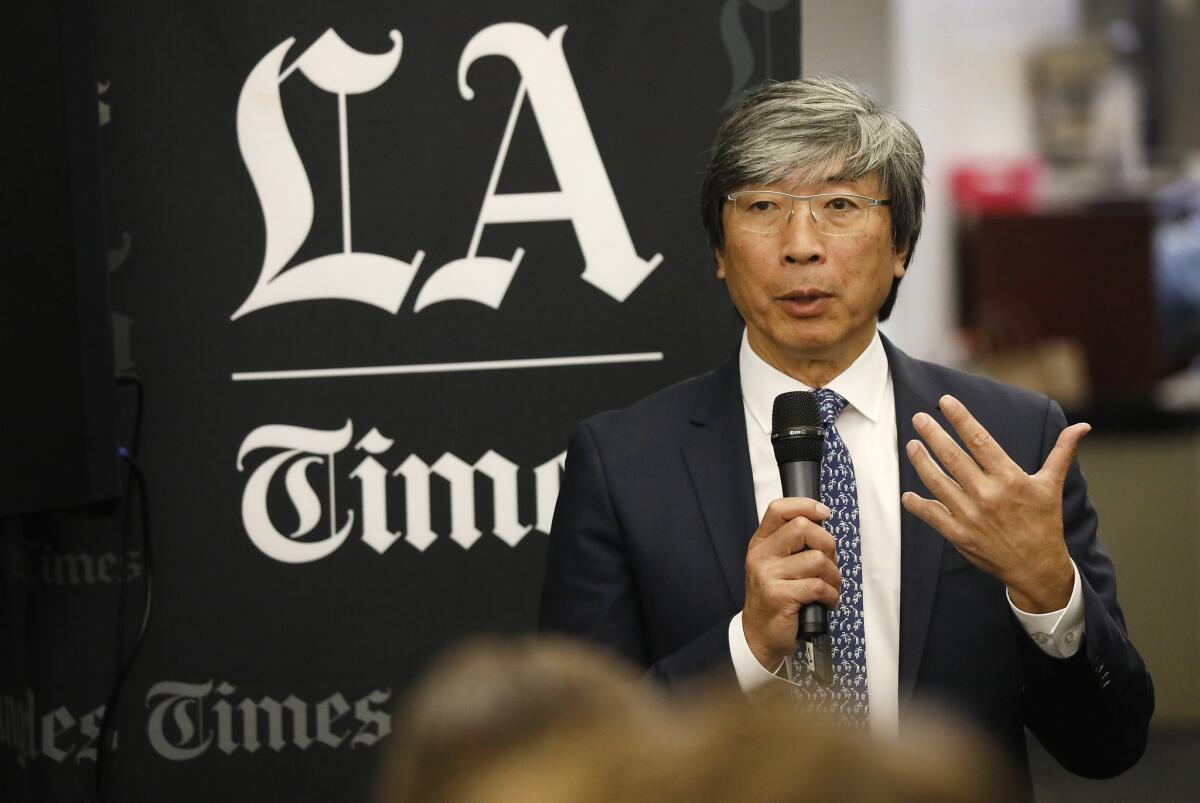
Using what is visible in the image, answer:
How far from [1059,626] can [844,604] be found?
0.26 m

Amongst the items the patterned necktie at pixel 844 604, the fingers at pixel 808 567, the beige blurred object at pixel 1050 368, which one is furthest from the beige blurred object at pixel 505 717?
the beige blurred object at pixel 1050 368

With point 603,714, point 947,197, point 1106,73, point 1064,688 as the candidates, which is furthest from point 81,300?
point 1106,73

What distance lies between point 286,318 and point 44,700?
0.73 m

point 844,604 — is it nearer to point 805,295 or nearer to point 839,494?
point 839,494

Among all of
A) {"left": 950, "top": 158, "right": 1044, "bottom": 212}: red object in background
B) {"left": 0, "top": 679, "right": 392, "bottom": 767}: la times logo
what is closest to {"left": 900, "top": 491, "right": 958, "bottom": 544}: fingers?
{"left": 0, "top": 679, "right": 392, "bottom": 767}: la times logo

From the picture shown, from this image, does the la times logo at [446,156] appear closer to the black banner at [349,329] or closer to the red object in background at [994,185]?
the black banner at [349,329]

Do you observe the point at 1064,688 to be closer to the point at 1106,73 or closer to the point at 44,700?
the point at 44,700

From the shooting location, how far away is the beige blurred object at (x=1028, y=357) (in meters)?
5.79

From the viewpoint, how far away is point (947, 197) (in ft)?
29.7

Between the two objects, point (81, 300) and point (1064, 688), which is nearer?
point (1064, 688)

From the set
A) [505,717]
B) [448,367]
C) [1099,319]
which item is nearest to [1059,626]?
[448,367]

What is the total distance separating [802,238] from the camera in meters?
1.94

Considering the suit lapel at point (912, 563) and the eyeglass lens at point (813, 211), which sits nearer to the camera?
the suit lapel at point (912, 563)

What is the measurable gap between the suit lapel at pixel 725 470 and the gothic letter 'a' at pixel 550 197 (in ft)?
1.40
